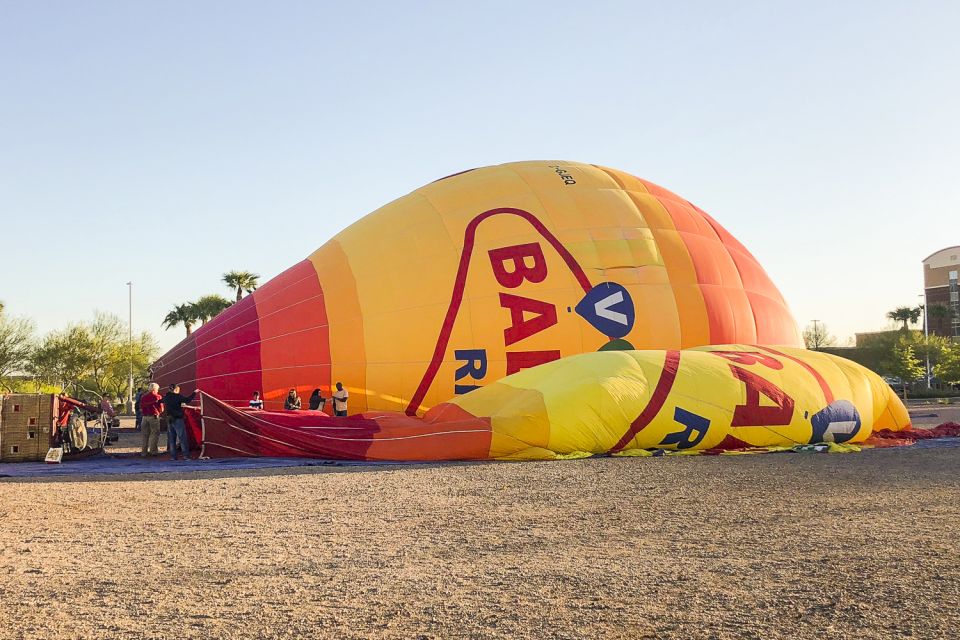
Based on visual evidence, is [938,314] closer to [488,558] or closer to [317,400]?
[317,400]

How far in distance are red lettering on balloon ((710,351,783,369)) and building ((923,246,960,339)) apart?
6950 centimetres

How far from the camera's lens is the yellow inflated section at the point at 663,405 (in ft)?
37.3

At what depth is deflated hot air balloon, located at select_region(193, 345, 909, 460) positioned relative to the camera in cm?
1137

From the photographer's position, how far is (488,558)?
5.35 metres

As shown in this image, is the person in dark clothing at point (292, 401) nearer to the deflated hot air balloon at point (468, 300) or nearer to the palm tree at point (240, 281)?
the deflated hot air balloon at point (468, 300)

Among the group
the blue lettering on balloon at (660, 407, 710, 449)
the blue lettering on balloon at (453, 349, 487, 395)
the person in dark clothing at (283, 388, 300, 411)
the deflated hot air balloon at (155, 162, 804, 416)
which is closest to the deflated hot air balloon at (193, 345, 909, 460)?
the blue lettering on balloon at (660, 407, 710, 449)

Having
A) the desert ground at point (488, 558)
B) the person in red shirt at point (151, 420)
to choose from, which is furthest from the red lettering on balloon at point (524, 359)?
the person in red shirt at point (151, 420)

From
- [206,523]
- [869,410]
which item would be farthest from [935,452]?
[206,523]

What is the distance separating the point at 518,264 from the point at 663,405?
147 inches

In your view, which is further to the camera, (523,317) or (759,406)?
(523,317)

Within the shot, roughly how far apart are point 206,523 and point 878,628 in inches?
185

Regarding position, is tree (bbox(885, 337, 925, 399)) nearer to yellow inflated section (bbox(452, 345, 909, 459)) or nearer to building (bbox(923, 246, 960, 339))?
building (bbox(923, 246, 960, 339))

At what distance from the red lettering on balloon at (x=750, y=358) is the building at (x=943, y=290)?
69.5m

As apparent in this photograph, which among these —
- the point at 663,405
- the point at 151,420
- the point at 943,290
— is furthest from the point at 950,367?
the point at 151,420
